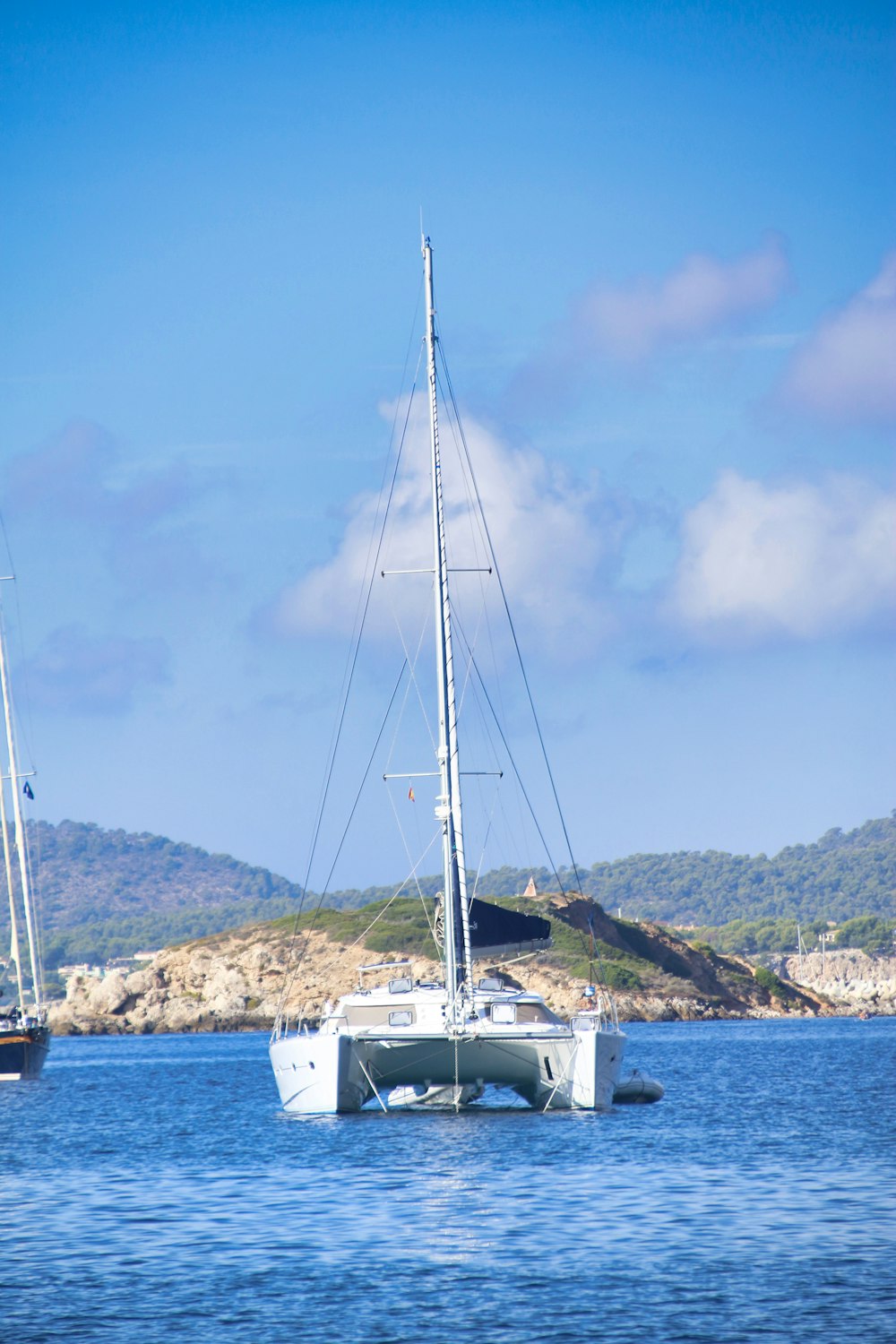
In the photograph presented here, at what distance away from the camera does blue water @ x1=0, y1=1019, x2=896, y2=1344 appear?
20.1 meters

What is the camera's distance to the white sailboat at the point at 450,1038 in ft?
136

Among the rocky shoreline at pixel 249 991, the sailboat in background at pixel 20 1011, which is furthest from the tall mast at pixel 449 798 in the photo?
the rocky shoreline at pixel 249 991

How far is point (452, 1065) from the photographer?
41.9 metres

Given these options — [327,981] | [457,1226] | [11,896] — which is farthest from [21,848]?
[327,981]

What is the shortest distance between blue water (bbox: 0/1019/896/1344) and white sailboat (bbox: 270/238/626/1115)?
100cm

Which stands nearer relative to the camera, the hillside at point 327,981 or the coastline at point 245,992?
the coastline at point 245,992

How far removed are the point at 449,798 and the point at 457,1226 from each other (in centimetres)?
1905

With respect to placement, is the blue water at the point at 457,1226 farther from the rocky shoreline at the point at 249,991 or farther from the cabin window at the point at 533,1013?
the rocky shoreline at the point at 249,991

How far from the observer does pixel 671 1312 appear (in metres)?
20.1

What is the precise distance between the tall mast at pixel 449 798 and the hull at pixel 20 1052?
26450mm

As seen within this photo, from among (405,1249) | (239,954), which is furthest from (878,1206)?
(239,954)

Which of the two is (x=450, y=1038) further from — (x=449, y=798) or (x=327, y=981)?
(x=327, y=981)

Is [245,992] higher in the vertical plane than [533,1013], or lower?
lower

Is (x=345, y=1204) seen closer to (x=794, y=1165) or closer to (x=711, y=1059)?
(x=794, y=1165)
